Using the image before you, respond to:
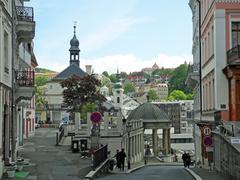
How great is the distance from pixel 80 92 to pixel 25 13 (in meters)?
54.3

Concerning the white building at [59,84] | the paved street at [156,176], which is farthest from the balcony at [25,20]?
the white building at [59,84]

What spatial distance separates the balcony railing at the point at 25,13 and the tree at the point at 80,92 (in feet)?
173

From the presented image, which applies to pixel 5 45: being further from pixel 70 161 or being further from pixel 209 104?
pixel 209 104

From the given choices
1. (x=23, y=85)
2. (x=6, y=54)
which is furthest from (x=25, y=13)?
(x=6, y=54)

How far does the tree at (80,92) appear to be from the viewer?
270ft

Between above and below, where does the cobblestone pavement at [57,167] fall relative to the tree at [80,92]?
below

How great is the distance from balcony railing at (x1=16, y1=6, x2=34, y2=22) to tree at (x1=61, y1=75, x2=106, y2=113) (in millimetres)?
52622

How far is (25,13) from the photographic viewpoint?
2911 centimetres

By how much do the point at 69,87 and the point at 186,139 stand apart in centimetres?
6043

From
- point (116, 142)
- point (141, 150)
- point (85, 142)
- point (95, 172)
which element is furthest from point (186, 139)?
point (95, 172)

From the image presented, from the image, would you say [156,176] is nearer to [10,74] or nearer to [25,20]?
[10,74]

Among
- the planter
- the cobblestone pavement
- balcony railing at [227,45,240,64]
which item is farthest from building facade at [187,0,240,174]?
the planter

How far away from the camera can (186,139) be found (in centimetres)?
13750

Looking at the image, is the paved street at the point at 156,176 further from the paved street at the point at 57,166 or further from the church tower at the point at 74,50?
the church tower at the point at 74,50
